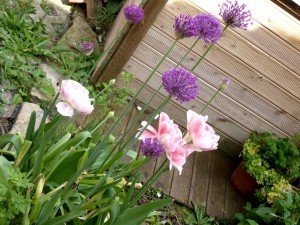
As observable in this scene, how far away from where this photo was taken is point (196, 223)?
322 centimetres

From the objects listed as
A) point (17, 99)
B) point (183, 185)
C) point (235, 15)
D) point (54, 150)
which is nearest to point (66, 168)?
point (54, 150)

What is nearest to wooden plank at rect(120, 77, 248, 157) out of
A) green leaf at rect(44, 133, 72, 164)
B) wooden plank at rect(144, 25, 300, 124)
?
wooden plank at rect(144, 25, 300, 124)

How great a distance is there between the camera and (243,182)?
12.1ft

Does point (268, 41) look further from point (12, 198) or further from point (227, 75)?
point (12, 198)

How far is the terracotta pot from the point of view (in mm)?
3648

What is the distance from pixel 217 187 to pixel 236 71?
0.88m

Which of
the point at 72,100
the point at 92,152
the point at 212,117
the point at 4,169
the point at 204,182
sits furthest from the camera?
the point at 212,117

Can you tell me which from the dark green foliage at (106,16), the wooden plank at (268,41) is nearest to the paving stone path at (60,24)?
the dark green foliage at (106,16)

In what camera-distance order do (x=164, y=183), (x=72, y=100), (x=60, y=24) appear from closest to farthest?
(x=72, y=100) → (x=164, y=183) → (x=60, y=24)

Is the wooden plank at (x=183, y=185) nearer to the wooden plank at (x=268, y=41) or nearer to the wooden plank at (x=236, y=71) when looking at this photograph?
the wooden plank at (x=236, y=71)

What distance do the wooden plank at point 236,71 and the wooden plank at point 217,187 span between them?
601 millimetres

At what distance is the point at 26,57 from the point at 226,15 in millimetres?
2058

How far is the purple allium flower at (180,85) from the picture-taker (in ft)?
4.52

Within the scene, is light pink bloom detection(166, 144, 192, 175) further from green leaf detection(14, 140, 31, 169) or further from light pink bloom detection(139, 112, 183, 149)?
green leaf detection(14, 140, 31, 169)
